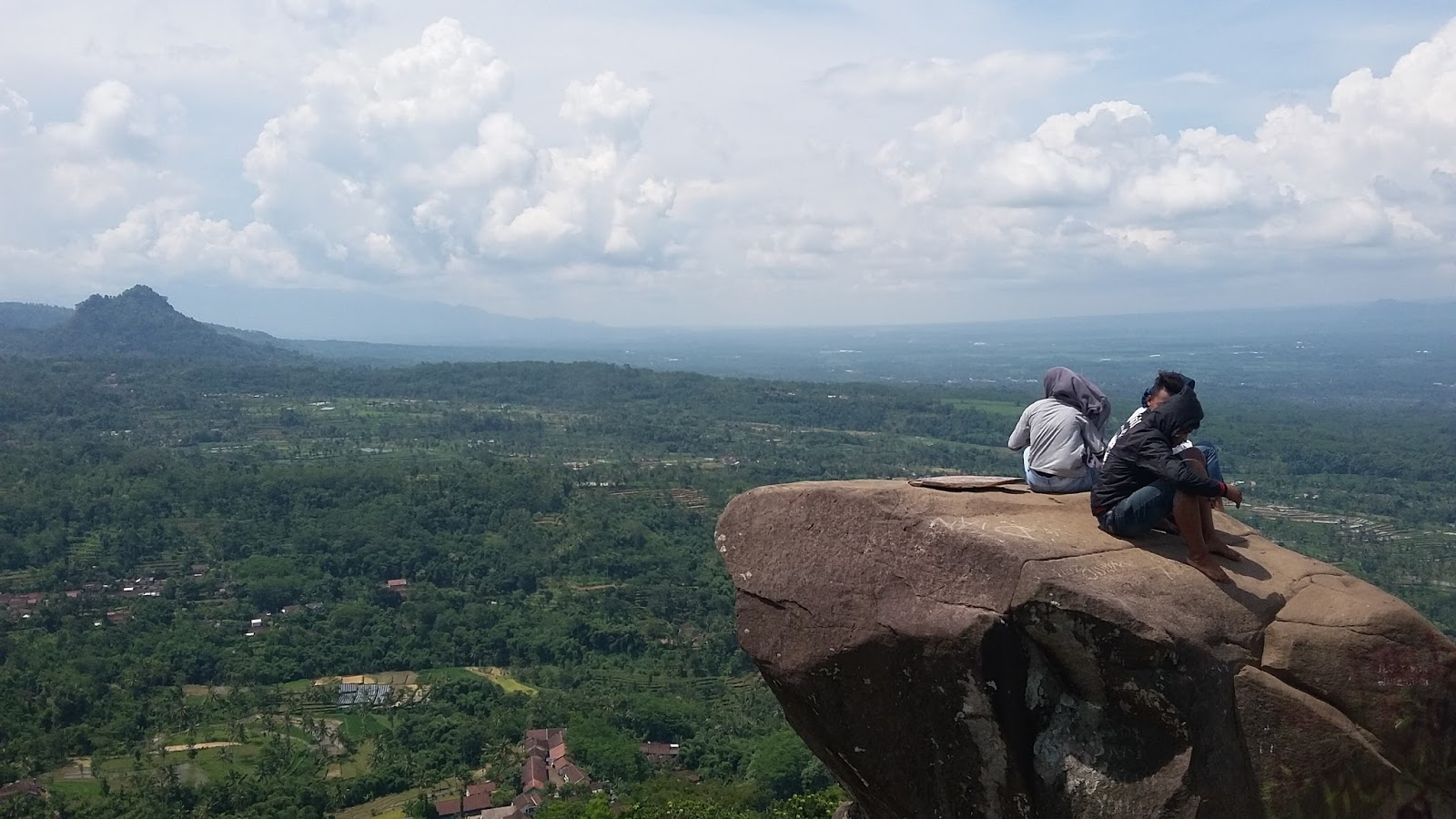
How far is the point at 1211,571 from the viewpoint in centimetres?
661

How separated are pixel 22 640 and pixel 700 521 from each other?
1447 inches

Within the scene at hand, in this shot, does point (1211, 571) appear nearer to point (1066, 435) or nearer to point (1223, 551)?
point (1223, 551)

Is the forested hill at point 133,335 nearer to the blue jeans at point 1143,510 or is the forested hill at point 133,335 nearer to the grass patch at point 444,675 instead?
the grass patch at point 444,675

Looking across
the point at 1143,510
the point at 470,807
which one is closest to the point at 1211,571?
the point at 1143,510

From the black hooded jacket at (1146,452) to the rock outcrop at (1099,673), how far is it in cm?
32

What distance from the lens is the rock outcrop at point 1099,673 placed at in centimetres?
622

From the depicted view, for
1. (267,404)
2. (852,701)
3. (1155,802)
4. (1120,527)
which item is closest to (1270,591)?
(1120,527)

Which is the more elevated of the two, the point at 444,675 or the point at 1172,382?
the point at 1172,382

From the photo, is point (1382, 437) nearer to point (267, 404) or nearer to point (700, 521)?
point (700, 521)

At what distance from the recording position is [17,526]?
6019cm

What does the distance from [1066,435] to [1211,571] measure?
162cm

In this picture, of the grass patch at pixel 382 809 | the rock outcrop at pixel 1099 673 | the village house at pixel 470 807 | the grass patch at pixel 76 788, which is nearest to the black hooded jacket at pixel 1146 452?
the rock outcrop at pixel 1099 673

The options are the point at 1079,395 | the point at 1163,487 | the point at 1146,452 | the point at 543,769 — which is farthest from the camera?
the point at 543,769

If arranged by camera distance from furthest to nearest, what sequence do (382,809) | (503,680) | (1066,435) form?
(503,680) → (382,809) → (1066,435)
